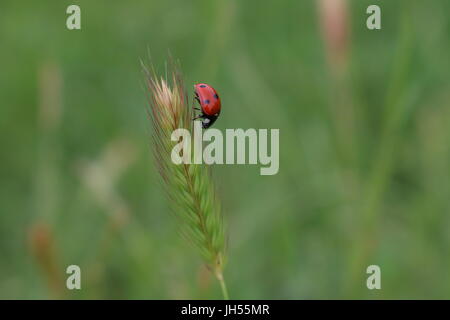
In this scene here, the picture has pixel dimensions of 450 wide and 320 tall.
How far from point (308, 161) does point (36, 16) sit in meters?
1.56

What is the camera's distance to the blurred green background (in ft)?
6.88

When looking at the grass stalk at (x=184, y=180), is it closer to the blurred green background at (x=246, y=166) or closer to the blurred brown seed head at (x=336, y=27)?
the blurred green background at (x=246, y=166)

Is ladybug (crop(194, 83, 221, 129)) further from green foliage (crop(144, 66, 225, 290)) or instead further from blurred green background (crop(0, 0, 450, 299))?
green foliage (crop(144, 66, 225, 290))

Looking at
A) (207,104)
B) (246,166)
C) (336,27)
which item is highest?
(336,27)

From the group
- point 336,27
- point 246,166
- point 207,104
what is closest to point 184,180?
point 207,104

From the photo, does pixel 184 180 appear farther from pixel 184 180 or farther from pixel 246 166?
pixel 246 166

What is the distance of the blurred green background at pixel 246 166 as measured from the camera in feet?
6.88

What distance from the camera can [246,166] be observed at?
8.68 ft

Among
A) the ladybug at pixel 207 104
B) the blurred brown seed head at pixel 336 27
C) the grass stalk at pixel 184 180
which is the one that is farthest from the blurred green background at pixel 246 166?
the grass stalk at pixel 184 180

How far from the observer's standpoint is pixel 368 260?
210cm

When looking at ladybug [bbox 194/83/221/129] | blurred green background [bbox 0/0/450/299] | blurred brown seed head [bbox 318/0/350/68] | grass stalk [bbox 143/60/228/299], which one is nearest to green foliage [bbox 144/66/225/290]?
grass stalk [bbox 143/60/228/299]

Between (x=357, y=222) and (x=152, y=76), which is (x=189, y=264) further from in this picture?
(x=152, y=76)
